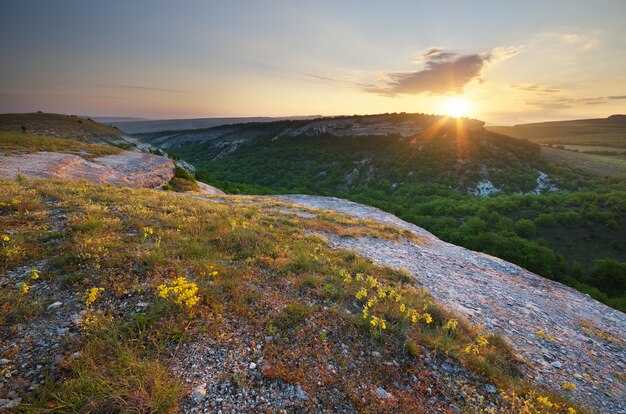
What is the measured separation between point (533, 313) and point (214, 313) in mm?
12303

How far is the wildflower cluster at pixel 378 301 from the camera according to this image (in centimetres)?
701

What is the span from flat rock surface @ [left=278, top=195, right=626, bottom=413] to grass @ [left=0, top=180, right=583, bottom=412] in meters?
1.45

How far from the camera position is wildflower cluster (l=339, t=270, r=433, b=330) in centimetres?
701

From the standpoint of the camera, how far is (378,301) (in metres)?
8.18

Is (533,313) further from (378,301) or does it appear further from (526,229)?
(526,229)

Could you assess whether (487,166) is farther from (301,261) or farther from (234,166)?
(234,166)

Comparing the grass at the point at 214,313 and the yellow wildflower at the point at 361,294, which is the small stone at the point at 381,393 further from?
the yellow wildflower at the point at 361,294

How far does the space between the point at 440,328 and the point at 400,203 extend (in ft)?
116

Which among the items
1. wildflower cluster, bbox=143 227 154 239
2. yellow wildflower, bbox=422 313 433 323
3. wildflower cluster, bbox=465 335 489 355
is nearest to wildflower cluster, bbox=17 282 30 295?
wildflower cluster, bbox=143 227 154 239

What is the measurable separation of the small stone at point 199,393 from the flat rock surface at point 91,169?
21.8m

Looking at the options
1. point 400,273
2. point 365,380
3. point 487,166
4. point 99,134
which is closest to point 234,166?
point 99,134

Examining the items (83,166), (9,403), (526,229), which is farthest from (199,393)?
(526,229)

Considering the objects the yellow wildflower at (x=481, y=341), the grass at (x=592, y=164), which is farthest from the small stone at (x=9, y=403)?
the grass at (x=592, y=164)

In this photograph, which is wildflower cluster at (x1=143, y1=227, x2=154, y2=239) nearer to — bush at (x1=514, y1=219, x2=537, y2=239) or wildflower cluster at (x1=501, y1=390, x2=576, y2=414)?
wildflower cluster at (x1=501, y1=390, x2=576, y2=414)
